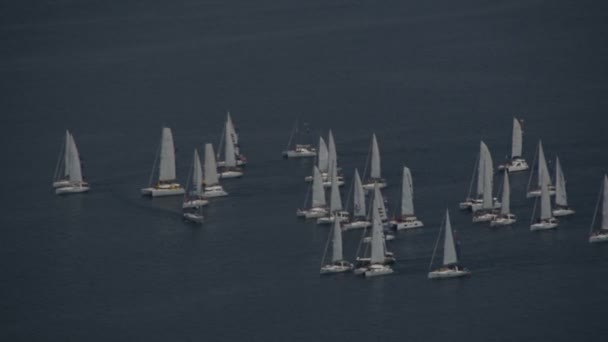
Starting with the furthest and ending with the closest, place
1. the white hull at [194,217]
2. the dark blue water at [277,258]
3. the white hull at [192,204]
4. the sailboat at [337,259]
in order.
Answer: the white hull at [192,204] < the white hull at [194,217] < the sailboat at [337,259] < the dark blue water at [277,258]

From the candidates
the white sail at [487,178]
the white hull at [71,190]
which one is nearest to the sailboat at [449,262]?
the white sail at [487,178]

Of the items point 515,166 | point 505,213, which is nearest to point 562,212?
point 505,213

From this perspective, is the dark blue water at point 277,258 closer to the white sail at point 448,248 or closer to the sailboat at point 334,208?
the sailboat at point 334,208

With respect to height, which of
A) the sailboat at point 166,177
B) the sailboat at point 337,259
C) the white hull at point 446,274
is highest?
the sailboat at point 166,177

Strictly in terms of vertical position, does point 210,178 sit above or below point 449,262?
above

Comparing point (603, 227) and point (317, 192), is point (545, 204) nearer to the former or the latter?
point (603, 227)

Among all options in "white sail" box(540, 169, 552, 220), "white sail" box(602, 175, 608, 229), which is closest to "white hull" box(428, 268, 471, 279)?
"white sail" box(540, 169, 552, 220)

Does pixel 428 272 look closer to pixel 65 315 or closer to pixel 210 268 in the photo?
pixel 210 268
